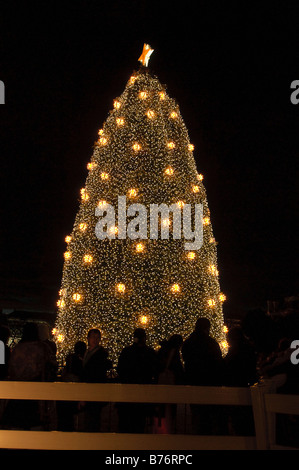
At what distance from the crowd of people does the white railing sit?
35 centimetres

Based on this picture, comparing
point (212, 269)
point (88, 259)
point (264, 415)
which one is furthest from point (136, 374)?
point (212, 269)

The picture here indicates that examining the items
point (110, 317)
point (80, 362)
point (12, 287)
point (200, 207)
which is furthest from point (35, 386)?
point (12, 287)

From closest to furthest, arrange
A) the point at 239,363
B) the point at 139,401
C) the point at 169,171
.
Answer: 1. the point at 139,401
2. the point at 239,363
3. the point at 169,171

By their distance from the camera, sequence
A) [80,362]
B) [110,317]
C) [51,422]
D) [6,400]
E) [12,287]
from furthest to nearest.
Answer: [12,287] < [110,317] < [80,362] < [51,422] < [6,400]

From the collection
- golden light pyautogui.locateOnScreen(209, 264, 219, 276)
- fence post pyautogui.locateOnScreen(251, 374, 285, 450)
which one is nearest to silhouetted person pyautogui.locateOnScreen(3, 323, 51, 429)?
fence post pyautogui.locateOnScreen(251, 374, 285, 450)

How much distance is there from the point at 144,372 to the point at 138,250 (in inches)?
163

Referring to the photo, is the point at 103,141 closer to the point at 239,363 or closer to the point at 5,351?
the point at 5,351

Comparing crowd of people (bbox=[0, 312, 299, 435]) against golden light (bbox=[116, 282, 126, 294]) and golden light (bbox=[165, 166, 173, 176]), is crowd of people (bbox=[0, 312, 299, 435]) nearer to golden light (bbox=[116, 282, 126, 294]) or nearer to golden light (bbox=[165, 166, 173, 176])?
golden light (bbox=[116, 282, 126, 294])

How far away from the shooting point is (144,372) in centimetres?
651

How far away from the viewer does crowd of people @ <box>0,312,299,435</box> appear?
17.2ft

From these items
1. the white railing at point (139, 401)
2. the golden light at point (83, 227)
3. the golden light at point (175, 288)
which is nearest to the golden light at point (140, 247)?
the golden light at point (175, 288)

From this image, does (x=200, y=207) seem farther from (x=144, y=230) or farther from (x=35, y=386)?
(x=35, y=386)

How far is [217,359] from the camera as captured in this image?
6.19 metres

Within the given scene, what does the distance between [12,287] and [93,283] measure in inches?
553
